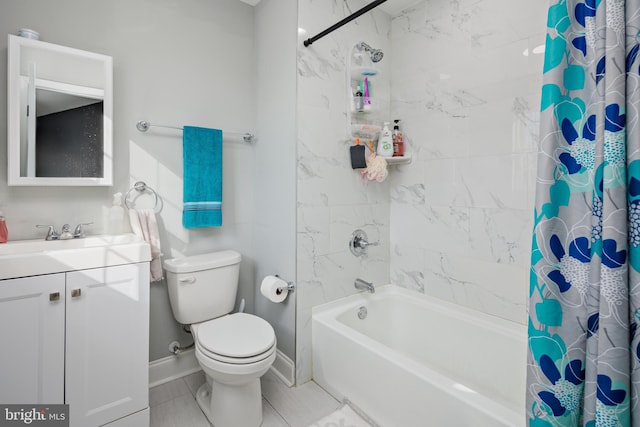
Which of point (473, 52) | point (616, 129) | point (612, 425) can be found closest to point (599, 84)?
point (616, 129)

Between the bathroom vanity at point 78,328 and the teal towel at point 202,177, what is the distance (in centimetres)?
52

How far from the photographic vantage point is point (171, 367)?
215 cm

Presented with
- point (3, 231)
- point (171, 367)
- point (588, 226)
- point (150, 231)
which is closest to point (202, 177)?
point (150, 231)

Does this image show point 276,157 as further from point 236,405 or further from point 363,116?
point 236,405

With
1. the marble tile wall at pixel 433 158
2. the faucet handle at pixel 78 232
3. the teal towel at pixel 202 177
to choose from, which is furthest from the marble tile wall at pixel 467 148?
the faucet handle at pixel 78 232

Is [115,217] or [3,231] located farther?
[115,217]

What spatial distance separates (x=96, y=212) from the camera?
1851 mm

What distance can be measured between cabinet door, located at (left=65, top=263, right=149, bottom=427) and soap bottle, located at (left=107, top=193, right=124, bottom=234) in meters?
0.42

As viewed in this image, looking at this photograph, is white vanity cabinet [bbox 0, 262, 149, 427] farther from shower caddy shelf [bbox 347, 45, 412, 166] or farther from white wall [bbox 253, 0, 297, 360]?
shower caddy shelf [bbox 347, 45, 412, 166]

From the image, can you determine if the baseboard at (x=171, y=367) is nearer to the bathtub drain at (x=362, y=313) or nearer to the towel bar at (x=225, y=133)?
the bathtub drain at (x=362, y=313)

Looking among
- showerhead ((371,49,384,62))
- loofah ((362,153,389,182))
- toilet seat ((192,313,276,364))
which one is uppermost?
showerhead ((371,49,384,62))

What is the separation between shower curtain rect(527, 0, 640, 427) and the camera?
2.74 ft

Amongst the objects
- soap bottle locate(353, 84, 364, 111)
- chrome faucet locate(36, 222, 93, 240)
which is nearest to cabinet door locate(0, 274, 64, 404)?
chrome faucet locate(36, 222, 93, 240)

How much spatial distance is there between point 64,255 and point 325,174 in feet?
4.67
